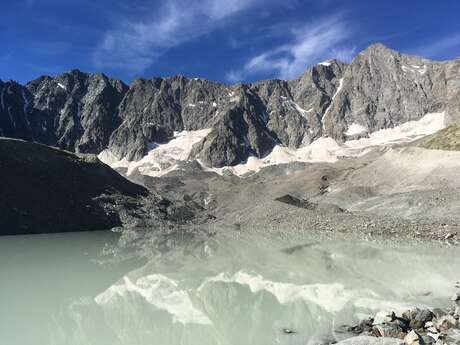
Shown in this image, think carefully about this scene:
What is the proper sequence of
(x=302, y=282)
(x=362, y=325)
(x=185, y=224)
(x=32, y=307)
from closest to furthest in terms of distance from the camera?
(x=362, y=325), (x=32, y=307), (x=302, y=282), (x=185, y=224)

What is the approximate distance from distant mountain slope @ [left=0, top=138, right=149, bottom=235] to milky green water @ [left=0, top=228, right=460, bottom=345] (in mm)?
34749

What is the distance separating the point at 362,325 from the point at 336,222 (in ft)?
199

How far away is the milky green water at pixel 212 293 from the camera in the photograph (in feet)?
66.6

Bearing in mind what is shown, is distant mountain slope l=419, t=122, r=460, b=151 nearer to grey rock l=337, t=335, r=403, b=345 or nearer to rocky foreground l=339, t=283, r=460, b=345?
rocky foreground l=339, t=283, r=460, b=345

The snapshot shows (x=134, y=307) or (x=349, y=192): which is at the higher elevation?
(x=349, y=192)

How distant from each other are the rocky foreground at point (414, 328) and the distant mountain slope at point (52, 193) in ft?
241

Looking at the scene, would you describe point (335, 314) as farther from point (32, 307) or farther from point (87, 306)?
point (32, 307)

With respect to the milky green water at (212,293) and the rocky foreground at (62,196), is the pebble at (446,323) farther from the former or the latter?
the rocky foreground at (62,196)

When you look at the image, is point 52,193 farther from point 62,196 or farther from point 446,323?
point 446,323

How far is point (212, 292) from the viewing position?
29.8 metres

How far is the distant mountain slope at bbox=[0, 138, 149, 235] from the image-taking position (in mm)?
84062

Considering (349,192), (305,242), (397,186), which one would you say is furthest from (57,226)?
(397,186)

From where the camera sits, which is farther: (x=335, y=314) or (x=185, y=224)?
(x=185, y=224)

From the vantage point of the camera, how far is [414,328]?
765 inches
